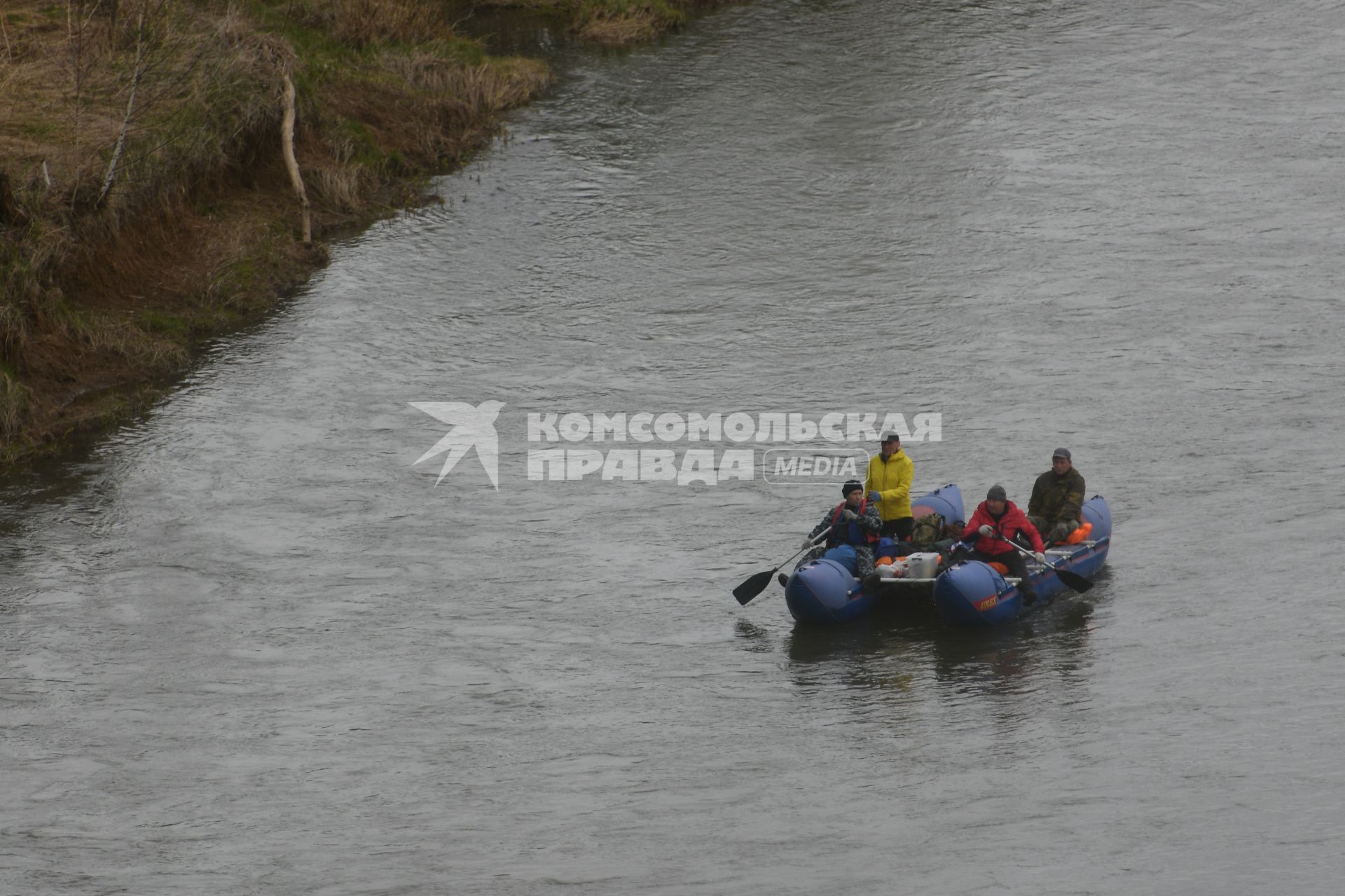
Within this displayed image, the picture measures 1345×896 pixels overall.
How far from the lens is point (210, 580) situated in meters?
18.8

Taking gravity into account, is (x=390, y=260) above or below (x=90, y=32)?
below

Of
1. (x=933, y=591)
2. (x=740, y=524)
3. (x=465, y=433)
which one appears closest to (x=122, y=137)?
(x=465, y=433)

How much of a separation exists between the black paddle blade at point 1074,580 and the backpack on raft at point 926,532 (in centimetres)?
130

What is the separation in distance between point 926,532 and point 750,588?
1.93 metres

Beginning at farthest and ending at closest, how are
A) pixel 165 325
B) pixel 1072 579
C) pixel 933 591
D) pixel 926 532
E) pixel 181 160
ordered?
pixel 181 160, pixel 165 325, pixel 926 532, pixel 1072 579, pixel 933 591

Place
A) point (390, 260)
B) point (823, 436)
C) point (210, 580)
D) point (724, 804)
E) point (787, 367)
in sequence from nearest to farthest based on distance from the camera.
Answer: point (724, 804)
point (210, 580)
point (823, 436)
point (787, 367)
point (390, 260)

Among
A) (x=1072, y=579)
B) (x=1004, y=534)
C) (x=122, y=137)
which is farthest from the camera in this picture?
(x=122, y=137)

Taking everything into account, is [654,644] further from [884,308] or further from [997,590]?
[884,308]

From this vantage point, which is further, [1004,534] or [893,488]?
[893,488]

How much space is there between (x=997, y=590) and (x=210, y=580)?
29.5 ft

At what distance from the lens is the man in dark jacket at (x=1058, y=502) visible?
1705cm

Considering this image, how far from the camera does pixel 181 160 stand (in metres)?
26.5

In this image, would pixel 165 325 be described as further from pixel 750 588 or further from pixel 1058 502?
pixel 1058 502

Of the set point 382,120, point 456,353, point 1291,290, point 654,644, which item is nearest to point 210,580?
point 654,644
